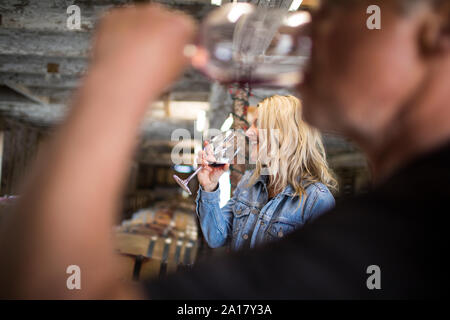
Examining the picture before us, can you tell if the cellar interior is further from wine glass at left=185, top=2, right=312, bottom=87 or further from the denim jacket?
wine glass at left=185, top=2, right=312, bottom=87

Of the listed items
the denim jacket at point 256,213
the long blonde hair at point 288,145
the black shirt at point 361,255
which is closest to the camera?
the black shirt at point 361,255

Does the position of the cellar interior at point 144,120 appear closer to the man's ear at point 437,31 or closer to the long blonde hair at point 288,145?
the long blonde hair at point 288,145

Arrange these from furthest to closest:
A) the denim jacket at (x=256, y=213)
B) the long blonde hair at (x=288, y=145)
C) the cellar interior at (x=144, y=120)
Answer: the cellar interior at (x=144, y=120)
the long blonde hair at (x=288, y=145)
the denim jacket at (x=256, y=213)

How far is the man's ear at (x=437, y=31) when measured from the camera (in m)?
0.54

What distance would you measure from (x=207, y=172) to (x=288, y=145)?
522 mm

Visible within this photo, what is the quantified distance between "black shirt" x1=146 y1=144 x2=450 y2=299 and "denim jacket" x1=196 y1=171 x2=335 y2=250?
1.27 m

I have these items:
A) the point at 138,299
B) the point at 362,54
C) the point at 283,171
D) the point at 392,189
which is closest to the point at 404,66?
the point at 362,54

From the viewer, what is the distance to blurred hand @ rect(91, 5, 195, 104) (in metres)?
0.53

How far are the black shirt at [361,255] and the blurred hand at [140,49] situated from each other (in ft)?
1.00

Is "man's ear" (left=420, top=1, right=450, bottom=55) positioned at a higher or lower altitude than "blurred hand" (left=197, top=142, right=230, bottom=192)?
higher

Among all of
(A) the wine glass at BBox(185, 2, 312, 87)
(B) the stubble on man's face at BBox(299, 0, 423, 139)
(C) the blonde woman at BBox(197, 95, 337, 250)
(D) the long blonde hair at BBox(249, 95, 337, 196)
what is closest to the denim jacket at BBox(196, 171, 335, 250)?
(C) the blonde woman at BBox(197, 95, 337, 250)

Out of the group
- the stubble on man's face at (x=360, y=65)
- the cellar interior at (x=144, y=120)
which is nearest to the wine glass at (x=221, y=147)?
the cellar interior at (x=144, y=120)

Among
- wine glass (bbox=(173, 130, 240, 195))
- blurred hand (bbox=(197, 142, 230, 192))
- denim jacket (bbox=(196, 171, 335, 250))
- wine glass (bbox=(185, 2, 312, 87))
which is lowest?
denim jacket (bbox=(196, 171, 335, 250))
